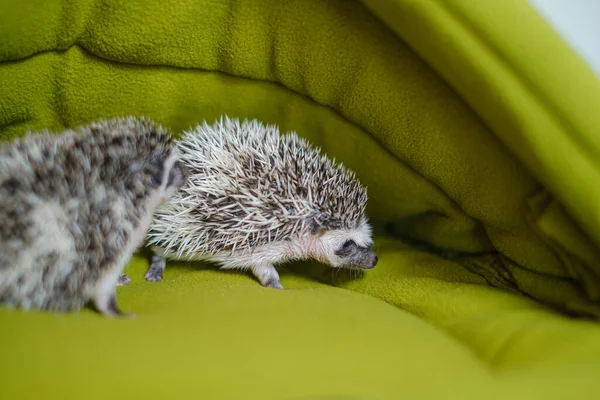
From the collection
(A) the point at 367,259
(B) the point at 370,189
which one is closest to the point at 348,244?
(A) the point at 367,259

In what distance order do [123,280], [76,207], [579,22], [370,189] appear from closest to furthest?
1. [76,207]
2. [579,22]
3. [123,280]
4. [370,189]

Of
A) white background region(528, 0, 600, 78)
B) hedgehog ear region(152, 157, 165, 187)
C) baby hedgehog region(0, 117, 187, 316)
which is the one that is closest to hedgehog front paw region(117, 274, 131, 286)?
baby hedgehog region(0, 117, 187, 316)

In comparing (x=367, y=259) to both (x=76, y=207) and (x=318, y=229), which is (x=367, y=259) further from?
(x=76, y=207)

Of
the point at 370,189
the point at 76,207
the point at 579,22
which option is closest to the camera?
the point at 76,207

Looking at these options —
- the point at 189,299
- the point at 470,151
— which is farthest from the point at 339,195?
the point at 189,299

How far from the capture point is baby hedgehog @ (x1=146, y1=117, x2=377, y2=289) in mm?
1240

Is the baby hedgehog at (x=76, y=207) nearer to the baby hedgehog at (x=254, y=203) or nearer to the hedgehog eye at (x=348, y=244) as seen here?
the baby hedgehog at (x=254, y=203)

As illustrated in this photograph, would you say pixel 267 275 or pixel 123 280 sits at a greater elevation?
pixel 267 275

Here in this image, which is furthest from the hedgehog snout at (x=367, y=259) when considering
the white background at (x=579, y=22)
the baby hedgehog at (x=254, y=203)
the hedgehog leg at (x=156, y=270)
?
the white background at (x=579, y=22)

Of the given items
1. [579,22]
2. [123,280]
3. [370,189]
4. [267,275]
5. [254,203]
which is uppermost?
[579,22]

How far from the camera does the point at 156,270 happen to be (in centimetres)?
137

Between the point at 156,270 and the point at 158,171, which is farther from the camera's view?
the point at 156,270

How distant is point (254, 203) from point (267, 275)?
223mm

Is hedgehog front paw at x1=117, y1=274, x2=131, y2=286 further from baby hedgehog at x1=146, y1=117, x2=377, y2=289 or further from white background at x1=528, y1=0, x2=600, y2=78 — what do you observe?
white background at x1=528, y1=0, x2=600, y2=78
